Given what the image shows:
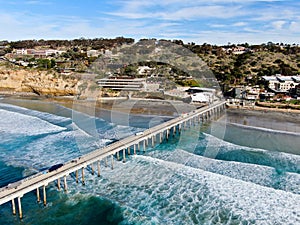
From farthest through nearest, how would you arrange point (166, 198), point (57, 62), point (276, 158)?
point (57, 62) → point (276, 158) → point (166, 198)

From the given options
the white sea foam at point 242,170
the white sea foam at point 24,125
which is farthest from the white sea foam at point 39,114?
the white sea foam at point 242,170

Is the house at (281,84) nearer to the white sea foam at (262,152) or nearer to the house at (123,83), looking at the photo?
the house at (123,83)

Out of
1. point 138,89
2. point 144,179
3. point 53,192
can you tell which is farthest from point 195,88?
point 53,192

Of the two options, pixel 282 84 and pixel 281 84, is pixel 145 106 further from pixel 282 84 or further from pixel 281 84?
pixel 282 84

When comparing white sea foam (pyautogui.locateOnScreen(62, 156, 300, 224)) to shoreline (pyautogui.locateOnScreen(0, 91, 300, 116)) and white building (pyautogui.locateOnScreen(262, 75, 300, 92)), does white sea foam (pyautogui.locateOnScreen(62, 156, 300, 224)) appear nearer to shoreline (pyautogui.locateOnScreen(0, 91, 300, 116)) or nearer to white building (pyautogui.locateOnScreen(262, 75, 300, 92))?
shoreline (pyautogui.locateOnScreen(0, 91, 300, 116))

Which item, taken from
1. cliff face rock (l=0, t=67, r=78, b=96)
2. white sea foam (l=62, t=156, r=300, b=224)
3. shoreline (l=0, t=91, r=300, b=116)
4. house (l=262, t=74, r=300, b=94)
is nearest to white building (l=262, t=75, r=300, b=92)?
house (l=262, t=74, r=300, b=94)

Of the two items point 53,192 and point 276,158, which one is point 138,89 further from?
point 53,192
